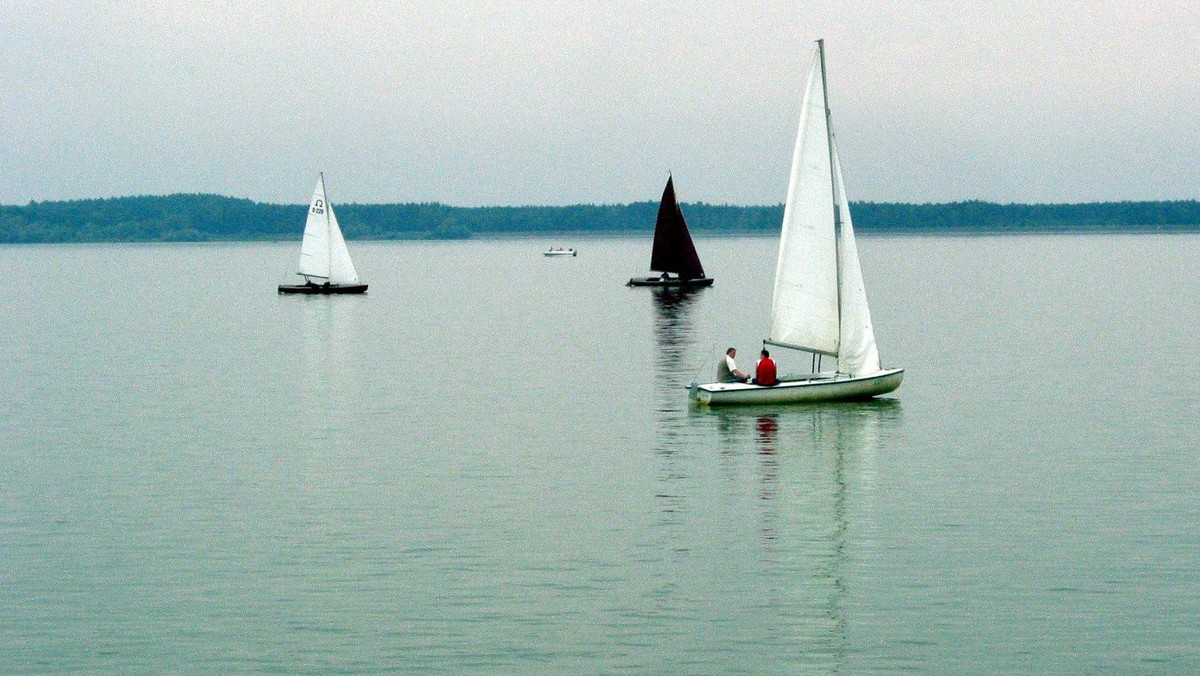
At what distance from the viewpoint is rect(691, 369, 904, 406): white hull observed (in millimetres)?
51125

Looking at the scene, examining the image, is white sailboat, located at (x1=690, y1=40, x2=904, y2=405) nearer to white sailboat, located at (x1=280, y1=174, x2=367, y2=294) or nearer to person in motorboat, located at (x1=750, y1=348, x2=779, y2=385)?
person in motorboat, located at (x1=750, y1=348, x2=779, y2=385)

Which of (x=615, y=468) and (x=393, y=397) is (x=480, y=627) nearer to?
(x=615, y=468)

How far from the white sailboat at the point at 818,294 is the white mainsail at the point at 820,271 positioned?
32 millimetres

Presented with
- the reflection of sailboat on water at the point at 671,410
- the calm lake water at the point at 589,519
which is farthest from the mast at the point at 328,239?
the calm lake water at the point at 589,519

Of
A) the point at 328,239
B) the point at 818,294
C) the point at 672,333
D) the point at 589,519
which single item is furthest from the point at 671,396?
the point at 328,239

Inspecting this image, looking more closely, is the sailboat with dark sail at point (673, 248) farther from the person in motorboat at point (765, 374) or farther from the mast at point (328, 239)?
the person in motorboat at point (765, 374)

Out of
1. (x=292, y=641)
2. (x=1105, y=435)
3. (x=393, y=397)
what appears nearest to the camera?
(x=292, y=641)

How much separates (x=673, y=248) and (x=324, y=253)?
28772 mm

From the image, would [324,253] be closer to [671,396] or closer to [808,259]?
[671,396]

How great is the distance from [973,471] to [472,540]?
14.9 metres

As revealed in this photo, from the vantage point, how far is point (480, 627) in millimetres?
25125

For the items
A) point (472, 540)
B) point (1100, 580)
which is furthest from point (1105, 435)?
point (472, 540)

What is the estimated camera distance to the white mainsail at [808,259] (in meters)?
51.1

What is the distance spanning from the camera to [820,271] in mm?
52375
